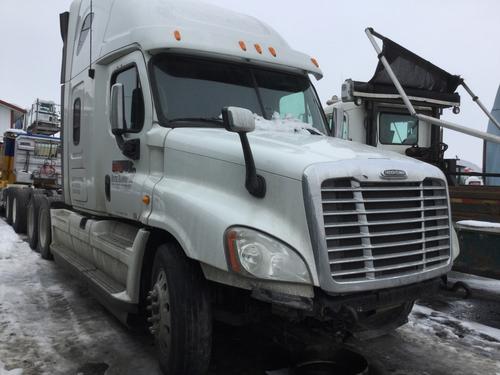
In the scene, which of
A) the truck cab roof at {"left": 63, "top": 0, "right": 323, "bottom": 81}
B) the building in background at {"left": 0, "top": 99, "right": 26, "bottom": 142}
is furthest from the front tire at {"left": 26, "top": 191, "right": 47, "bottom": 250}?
the building in background at {"left": 0, "top": 99, "right": 26, "bottom": 142}

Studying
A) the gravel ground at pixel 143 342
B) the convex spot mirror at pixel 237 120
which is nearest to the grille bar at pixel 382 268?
the convex spot mirror at pixel 237 120

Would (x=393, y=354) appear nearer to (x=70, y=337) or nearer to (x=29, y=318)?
(x=70, y=337)

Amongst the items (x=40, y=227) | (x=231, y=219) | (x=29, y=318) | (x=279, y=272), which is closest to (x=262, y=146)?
(x=231, y=219)

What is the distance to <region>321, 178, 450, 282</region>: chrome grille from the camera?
289 cm

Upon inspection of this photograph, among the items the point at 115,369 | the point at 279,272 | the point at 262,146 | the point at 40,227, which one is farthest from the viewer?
the point at 40,227

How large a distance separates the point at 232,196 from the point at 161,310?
1094mm

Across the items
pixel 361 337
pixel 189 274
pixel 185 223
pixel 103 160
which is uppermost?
pixel 103 160

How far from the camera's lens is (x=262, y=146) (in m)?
3.31

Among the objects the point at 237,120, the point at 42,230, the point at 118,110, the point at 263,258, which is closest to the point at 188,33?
the point at 118,110

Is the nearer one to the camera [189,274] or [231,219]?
[231,219]

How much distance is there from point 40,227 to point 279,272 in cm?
718

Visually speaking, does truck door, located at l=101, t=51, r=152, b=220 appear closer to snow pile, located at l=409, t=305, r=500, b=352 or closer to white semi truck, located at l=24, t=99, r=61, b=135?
snow pile, located at l=409, t=305, r=500, b=352

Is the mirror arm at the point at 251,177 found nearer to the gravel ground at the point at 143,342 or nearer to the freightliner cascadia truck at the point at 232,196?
the freightliner cascadia truck at the point at 232,196

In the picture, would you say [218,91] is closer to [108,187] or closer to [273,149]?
[273,149]
